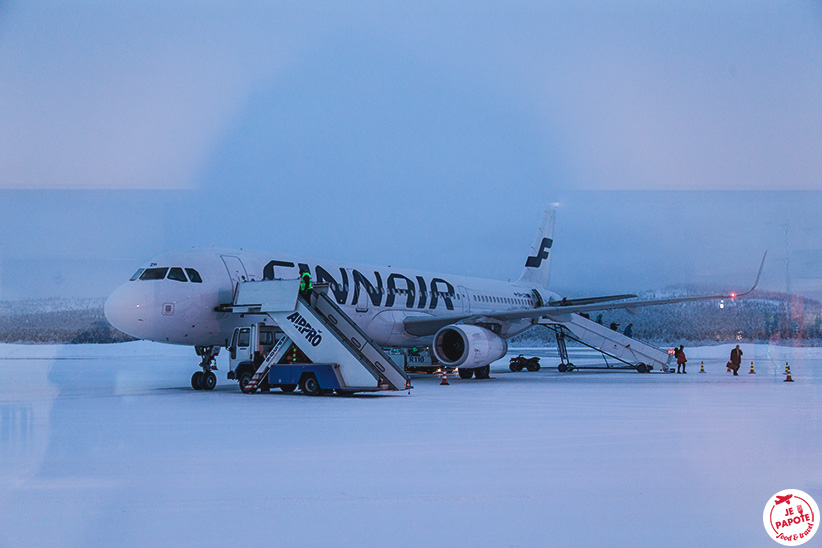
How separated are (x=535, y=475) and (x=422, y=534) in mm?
1754

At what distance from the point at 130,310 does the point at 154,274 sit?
911 millimetres

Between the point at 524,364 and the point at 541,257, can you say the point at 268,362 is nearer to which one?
the point at 524,364

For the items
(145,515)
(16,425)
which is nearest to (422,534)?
(145,515)

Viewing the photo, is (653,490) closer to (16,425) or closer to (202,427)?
(202,427)

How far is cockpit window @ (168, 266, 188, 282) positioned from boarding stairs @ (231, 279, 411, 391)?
1.13 metres

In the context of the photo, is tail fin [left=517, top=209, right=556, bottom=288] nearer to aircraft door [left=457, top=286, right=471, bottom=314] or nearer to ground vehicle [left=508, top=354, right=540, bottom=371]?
ground vehicle [left=508, top=354, right=540, bottom=371]

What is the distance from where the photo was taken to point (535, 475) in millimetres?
5391

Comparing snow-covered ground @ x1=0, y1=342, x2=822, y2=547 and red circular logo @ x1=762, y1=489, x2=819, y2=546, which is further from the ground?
red circular logo @ x1=762, y1=489, x2=819, y2=546

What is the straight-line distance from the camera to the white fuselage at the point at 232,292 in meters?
14.2

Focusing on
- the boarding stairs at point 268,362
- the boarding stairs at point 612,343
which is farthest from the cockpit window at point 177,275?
the boarding stairs at point 612,343

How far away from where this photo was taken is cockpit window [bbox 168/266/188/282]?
14588 millimetres

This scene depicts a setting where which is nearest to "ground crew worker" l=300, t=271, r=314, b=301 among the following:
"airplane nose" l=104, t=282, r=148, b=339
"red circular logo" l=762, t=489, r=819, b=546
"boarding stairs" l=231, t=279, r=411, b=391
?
"boarding stairs" l=231, t=279, r=411, b=391

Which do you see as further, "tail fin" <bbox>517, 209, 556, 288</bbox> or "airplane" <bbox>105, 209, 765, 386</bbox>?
"tail fin" <bbox>517, 209, 556, 288</bbox>

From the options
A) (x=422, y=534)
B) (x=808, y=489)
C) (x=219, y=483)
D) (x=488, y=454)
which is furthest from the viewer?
(x=488, y=454)
